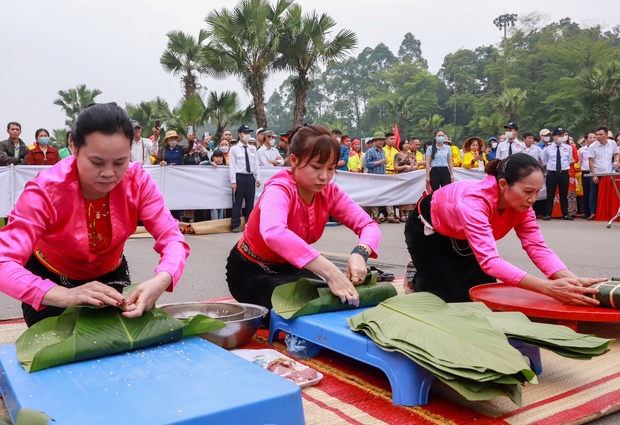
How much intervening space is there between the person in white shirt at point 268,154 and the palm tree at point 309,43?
26.5 ft

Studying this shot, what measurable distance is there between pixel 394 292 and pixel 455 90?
61288 mm

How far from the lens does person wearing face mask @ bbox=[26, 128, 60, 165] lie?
28.8 feet

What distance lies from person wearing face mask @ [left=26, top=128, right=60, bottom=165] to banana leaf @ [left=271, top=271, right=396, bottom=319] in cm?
739

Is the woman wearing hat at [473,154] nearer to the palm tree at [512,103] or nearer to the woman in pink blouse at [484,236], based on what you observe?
the woman in pink blouse at [484,236]

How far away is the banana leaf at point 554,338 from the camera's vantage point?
1988 millimetres

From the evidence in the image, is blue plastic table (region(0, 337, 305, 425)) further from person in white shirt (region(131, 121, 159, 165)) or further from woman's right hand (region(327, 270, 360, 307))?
person in white shirt (region(131, 121, 159, 165))

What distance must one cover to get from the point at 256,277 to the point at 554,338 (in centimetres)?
150

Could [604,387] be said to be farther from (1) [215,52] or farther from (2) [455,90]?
(2) [455,90]

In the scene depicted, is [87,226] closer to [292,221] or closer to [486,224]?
[292,221]

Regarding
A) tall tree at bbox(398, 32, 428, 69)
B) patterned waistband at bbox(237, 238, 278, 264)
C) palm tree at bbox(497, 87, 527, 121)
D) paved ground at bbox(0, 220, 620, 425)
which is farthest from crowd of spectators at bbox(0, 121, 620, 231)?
tall tree at bbox(398, 32, 428, 69)

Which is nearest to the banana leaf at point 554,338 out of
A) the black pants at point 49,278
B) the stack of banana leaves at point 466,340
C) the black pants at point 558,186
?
the stack of banana leaves at point 466,340

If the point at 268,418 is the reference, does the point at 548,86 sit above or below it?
above

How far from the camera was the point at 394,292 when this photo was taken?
2695 millimetres

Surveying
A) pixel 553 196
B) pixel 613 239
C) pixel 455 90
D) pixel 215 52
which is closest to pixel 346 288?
pixel 613 239
